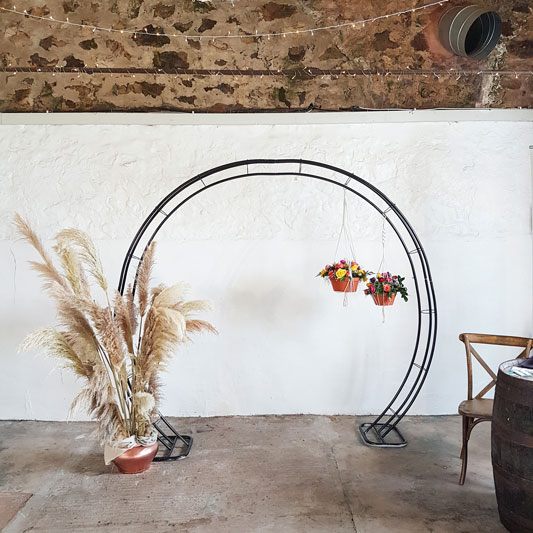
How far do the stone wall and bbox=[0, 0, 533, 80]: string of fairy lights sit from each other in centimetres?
1

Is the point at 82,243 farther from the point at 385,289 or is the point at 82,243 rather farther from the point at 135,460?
the point at 385,289

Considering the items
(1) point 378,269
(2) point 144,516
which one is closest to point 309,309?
(1) point 378,269

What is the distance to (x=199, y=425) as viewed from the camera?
386 centimetres

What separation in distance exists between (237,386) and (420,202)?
1988mm

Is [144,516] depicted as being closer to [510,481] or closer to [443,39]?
[510,481]

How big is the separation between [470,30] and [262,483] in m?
3.48

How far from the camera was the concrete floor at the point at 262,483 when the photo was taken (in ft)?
8.72

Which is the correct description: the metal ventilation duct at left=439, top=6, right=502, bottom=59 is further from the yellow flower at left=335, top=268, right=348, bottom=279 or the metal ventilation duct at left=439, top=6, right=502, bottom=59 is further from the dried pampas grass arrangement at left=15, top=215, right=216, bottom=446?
the dried pampas grass arrangement at left=15, top=215, right=216, bottom=446

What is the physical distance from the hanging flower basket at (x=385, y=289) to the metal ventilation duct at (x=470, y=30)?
70.4 inches

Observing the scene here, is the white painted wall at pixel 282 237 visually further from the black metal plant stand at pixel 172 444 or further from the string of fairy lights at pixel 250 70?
the black metal plant stand at pixel 172 444

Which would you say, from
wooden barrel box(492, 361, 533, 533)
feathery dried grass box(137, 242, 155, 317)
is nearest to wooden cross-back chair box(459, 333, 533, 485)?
wooden barrel box(492, 361, 533, 533)

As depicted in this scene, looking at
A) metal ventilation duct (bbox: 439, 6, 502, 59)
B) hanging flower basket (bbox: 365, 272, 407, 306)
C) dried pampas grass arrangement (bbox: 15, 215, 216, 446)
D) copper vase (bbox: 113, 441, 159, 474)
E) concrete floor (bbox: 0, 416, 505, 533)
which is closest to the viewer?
concrete floor (bbox: 0, 416, 505, 533)

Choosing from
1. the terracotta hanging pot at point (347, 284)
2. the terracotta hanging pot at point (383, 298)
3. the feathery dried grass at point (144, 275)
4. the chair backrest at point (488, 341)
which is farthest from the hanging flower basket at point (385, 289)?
the feathery dried grass at point (144, 275)

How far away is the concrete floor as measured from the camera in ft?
8.72
